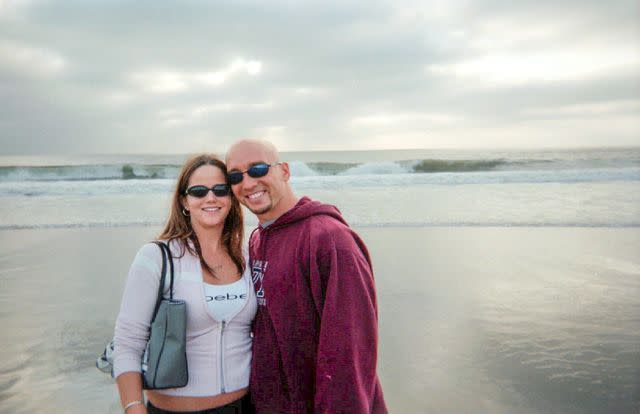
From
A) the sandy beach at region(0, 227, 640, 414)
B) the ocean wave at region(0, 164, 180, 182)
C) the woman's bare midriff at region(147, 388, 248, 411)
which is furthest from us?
the ocean wave at region(0, 164, 180, 182)

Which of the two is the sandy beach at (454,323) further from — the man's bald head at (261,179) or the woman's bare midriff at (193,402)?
the man's bald head at (261,179)

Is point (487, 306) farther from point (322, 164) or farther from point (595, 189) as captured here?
point (322, 164)

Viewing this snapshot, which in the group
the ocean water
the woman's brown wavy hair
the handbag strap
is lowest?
the ocean water

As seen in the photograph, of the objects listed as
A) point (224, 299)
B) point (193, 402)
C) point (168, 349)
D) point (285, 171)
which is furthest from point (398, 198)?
point (168, 349)

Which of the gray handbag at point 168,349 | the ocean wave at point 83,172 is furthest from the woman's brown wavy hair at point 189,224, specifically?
the ocean wave at point 83,172

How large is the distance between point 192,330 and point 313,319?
0.62 metres

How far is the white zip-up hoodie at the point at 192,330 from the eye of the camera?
7.10 ft

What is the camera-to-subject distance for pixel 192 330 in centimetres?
227

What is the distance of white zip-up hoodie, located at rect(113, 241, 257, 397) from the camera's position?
2.16 m

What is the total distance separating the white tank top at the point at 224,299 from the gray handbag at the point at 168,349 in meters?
0.16

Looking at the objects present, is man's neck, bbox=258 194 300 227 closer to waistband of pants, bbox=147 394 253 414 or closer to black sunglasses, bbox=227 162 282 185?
black sunglasses, bbox=227 162 282 185

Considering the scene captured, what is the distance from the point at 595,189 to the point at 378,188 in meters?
7.73

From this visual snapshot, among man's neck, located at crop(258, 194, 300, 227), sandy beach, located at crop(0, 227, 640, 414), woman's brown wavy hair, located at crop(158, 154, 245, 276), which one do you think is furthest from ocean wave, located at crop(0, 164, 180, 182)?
man's neck, located at crop(258, 194, 300, 227)

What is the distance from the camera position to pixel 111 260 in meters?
7.83
